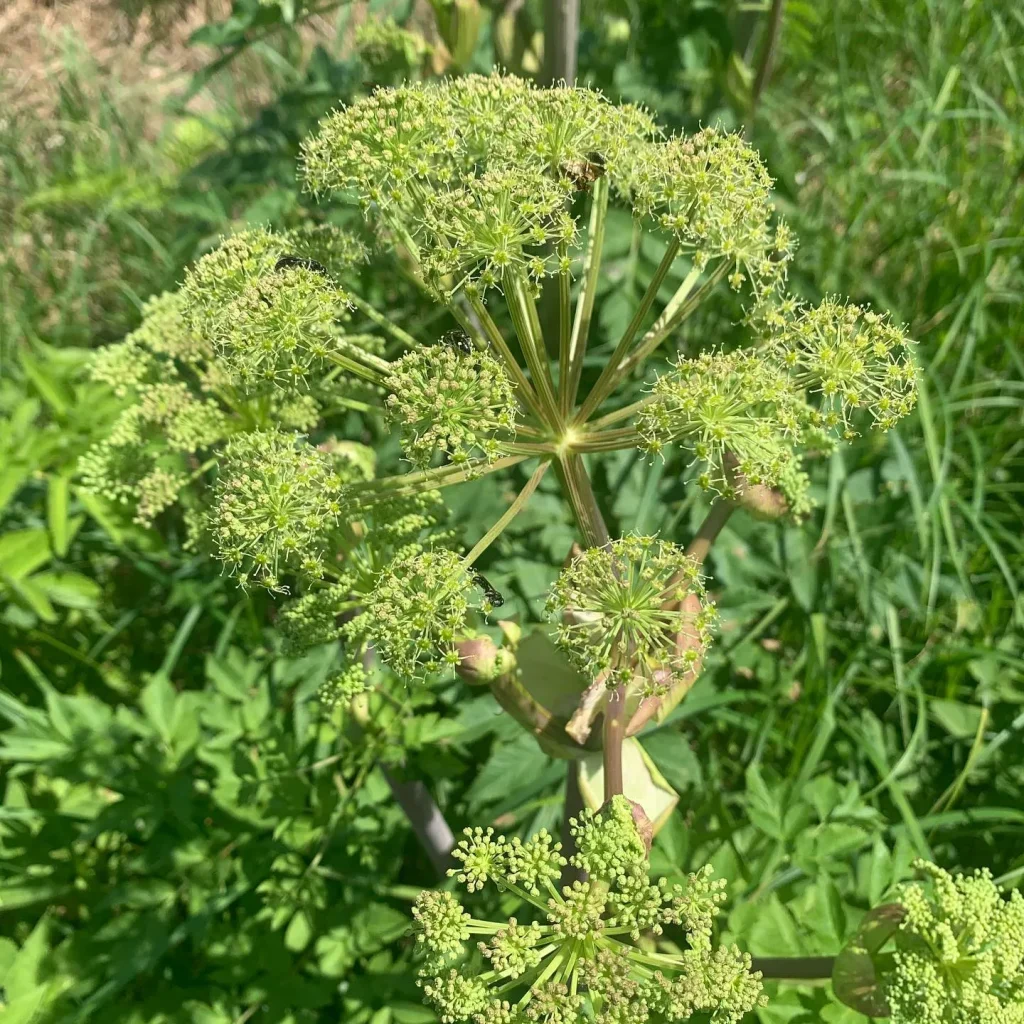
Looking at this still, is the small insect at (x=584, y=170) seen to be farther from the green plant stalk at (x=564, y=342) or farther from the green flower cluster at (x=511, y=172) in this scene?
the green plant stalk at (x=564, y=342)

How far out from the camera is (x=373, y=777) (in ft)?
8.43

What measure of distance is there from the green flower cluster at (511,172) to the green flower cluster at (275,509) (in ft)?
1.46

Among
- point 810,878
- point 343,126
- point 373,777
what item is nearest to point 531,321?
point 343,126

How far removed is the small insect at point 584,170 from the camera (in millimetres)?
1705

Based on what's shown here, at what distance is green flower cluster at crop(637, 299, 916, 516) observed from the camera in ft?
4.92

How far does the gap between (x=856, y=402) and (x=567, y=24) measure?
1988 millimetres

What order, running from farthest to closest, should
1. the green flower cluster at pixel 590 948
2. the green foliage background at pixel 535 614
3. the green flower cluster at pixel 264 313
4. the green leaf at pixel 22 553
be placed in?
the green leaf at pixel 22 553
the green foliage background at pixel 535 614
the green flower cluster at pixel 264 313
the green flower cluster at pixel 590 948

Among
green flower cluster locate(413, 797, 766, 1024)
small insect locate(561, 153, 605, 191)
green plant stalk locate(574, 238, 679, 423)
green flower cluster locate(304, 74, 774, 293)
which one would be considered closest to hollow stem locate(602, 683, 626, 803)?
green flower cluster locate(413, 797, 766, 1024)

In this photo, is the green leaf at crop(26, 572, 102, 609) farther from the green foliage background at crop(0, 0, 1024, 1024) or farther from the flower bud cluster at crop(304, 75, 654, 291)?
the flower bud cluster at crop(304, 75, 654, 291)

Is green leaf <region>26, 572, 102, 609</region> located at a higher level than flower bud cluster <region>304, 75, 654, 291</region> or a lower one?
lower

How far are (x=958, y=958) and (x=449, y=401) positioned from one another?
56.7 inches

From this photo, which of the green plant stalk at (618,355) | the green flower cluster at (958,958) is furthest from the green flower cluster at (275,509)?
the green flower cluster at (958,958)

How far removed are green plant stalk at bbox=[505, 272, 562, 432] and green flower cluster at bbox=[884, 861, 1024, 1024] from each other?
1.19m

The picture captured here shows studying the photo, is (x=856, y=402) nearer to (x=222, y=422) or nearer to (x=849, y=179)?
(x=222, y=422)
